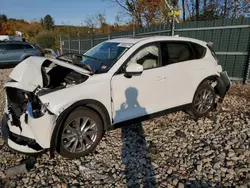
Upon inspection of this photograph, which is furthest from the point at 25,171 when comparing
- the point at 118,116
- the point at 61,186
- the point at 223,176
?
the point at 223,176

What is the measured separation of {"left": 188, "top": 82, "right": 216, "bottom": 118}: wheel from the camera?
4.29m

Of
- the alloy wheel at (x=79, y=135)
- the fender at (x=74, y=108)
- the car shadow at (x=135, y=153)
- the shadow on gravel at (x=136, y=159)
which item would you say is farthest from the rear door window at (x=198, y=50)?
the alloy wheel at (x=79, y=135)

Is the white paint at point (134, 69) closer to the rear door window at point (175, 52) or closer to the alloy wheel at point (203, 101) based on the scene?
the rear door window at point (175, 52)

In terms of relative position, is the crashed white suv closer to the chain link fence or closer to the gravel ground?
the gravel ground

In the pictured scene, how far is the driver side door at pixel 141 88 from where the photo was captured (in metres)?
3.24

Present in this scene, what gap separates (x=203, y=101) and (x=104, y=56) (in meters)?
2.35

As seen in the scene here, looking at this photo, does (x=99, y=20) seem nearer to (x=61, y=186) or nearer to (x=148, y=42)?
(x=148, y=42)

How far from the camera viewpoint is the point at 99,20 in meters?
21.8

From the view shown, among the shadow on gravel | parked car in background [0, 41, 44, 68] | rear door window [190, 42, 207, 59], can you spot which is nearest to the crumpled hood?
the shadow on gravel

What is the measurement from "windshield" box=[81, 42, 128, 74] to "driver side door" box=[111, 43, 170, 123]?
0.78 ft

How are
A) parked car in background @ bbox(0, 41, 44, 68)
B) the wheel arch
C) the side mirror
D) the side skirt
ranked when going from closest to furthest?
the side mirror, the side skirt, the wheel arch, parked car in background @ bbox(0, 41, 44, 68)

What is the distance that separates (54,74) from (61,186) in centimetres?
185

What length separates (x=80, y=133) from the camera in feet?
10.0

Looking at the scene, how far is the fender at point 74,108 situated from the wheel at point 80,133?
0.06m
